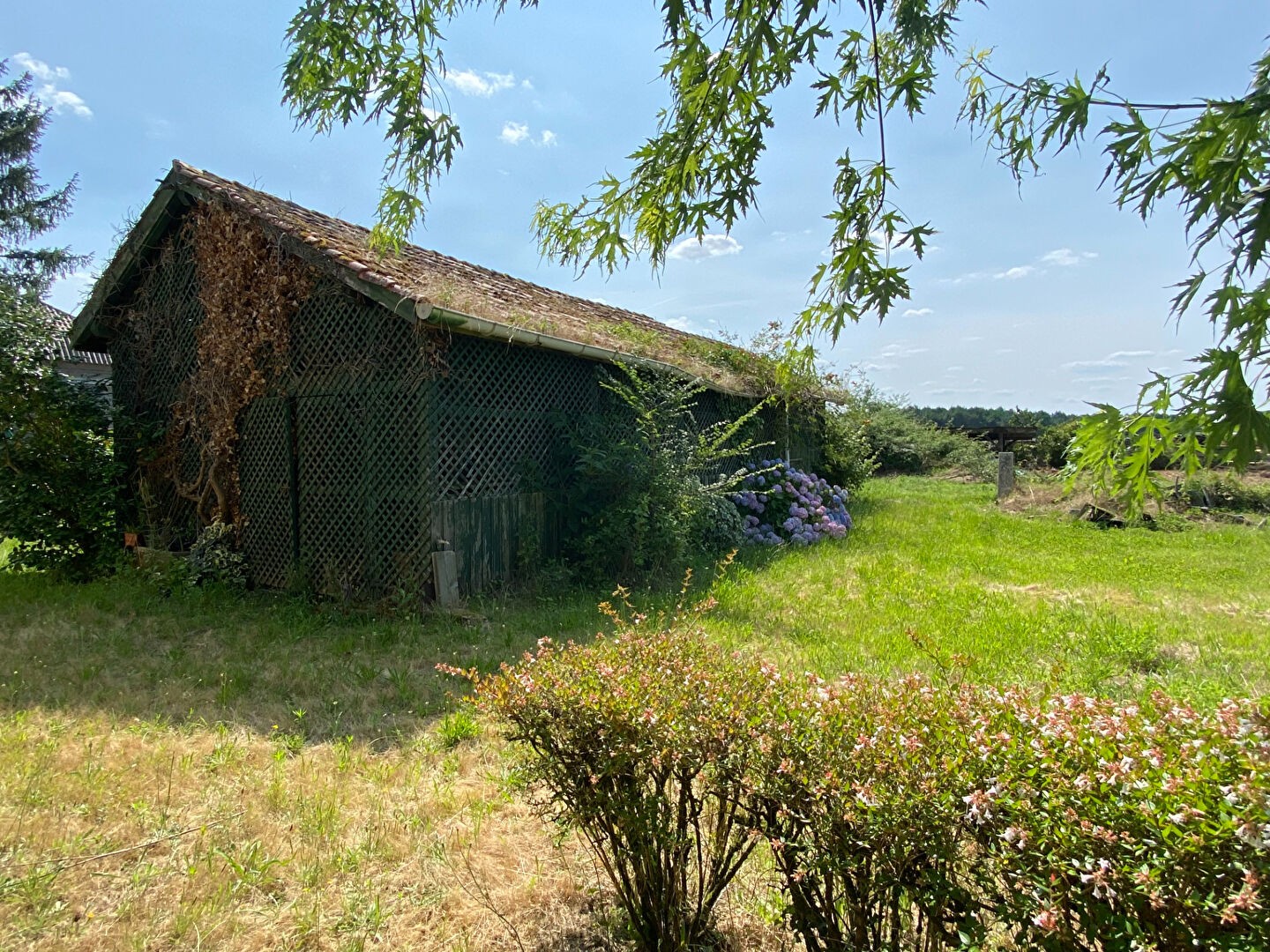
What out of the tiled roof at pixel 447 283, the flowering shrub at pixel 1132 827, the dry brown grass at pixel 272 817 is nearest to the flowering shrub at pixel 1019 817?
the flowering shrub at pixel 1132 827

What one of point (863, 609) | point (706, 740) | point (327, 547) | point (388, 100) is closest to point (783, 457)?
point (863, 609)

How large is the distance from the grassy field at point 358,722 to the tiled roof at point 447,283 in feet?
9.80

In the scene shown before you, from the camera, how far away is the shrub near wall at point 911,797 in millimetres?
1332

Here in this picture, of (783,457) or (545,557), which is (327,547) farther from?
(783,457)

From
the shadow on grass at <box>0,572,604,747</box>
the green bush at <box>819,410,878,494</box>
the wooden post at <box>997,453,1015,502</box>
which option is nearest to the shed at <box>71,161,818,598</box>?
the shadow on grass at <box>0,572,604,747</box>

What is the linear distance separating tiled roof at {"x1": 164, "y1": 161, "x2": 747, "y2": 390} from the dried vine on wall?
12.5 inches

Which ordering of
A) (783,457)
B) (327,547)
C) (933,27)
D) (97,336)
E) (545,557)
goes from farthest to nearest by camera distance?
(783,457) → (97,336) → (545,557) → (327,547) → (933,27)

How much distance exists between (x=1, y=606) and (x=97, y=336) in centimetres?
406

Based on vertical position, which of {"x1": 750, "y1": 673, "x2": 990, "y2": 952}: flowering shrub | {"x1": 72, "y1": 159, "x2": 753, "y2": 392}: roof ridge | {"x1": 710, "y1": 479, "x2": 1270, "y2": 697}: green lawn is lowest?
{"x1": 710, "y1": 479, "x2": 1270, "y2": 697}: green lawn

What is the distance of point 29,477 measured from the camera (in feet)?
26.5

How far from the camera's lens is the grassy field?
2.51 metres


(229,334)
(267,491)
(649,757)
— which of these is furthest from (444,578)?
(649,757)

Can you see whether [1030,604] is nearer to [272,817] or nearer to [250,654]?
[272,817]

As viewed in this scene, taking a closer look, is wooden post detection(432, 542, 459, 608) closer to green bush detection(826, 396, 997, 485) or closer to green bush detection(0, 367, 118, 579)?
green bush detection(0, 367, 118, 579)
